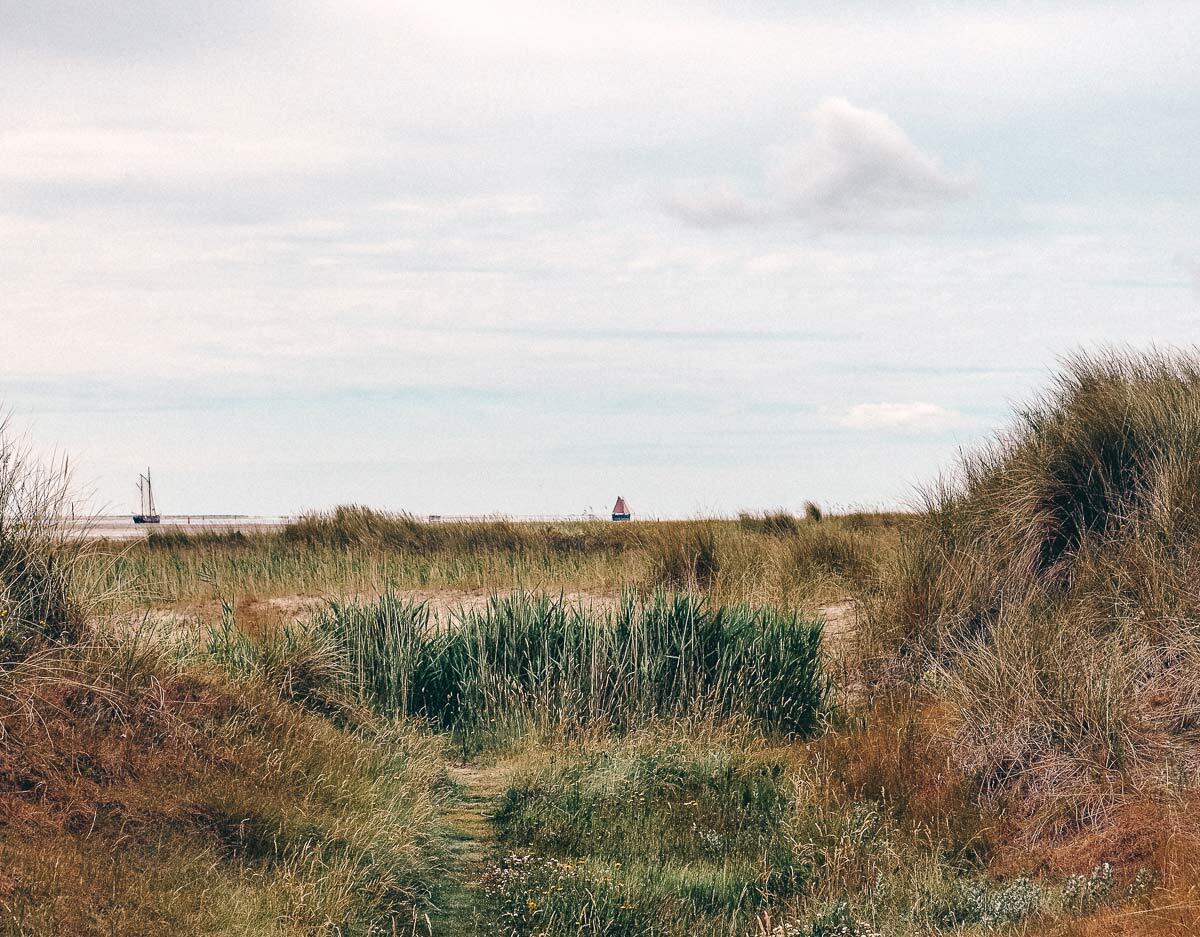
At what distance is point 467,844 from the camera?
20.8 ft

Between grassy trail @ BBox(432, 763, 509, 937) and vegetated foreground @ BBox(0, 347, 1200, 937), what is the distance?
3 cm

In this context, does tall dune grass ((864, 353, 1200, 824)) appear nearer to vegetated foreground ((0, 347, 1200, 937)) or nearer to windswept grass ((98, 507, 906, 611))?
vegetated foreground ((0, 347, 1200, 937))

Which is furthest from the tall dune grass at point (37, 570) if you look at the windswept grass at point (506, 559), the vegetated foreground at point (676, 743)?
the windswept grass at point (506, 559)

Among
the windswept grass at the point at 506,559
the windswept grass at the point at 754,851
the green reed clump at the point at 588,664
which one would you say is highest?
the windswept grass at the point at 506,559

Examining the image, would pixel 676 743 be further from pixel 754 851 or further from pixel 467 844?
pixel 467 844

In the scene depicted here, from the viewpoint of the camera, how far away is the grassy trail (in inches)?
210

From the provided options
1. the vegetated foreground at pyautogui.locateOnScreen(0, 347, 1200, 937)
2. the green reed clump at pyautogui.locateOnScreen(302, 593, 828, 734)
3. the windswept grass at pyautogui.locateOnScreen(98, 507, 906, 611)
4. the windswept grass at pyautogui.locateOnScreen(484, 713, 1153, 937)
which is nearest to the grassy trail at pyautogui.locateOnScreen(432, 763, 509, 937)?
the vegetated foreground at pyautogui.locateOnScreen(0, 347, 1200, 937)

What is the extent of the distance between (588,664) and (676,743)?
1434mm

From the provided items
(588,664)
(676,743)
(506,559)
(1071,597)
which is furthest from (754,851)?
(506,559)

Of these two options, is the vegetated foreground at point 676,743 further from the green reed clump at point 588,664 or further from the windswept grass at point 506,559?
the windswept grass at point 506,559

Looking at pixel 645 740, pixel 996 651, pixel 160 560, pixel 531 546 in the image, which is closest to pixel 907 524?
pixel 996 651

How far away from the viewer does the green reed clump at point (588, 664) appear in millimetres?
8828

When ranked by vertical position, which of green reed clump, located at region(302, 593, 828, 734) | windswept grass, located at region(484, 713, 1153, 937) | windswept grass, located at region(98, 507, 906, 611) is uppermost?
windswept grass, located at region(98, 507, 906, 611)

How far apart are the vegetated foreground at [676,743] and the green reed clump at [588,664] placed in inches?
1.4
